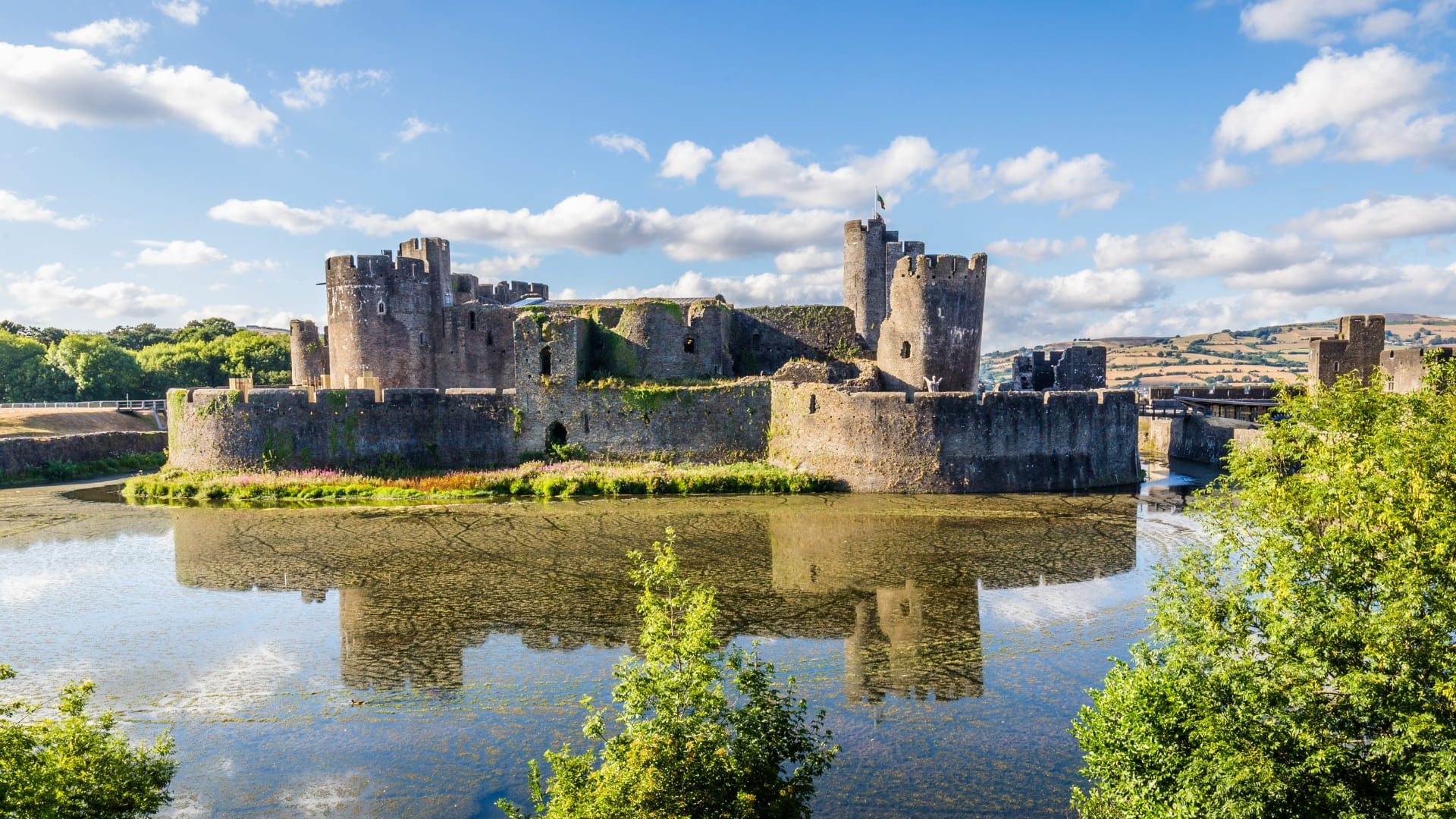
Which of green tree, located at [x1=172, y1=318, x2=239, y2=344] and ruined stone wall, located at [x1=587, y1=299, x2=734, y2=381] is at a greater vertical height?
green tree, located at [x1=172, y1=318, x2=239, y2=344]

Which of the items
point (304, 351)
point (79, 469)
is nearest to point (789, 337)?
Result: point (304, 351)

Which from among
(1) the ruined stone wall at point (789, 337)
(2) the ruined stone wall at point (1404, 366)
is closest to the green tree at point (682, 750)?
(1) the ruined stone wall at point (789, 337)

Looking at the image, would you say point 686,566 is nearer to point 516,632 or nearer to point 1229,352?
point 516,632

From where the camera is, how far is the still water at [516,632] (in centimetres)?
888

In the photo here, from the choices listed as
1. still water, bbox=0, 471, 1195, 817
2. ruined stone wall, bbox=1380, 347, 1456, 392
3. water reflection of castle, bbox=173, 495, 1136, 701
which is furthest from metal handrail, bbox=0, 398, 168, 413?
ruined stone wall, bbox=1380, 347, 1456, 392

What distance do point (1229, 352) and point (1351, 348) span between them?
117939 millimetres

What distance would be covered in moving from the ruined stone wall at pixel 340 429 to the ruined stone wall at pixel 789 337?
9890 millimetres

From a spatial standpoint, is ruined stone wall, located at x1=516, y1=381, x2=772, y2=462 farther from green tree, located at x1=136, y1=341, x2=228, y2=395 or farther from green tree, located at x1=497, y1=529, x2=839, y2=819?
green tree, located at x1=136, y1=341, x2=228, y2=395

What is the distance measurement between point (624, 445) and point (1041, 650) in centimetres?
1828

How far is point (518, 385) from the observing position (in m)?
28.6

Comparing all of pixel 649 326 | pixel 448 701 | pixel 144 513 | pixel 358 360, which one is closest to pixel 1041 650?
pixel 448 701

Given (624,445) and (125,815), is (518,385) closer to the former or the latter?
(624,445)

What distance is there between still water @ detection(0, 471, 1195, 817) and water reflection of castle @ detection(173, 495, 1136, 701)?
0.08 meters

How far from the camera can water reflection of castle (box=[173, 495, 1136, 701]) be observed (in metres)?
12.4
